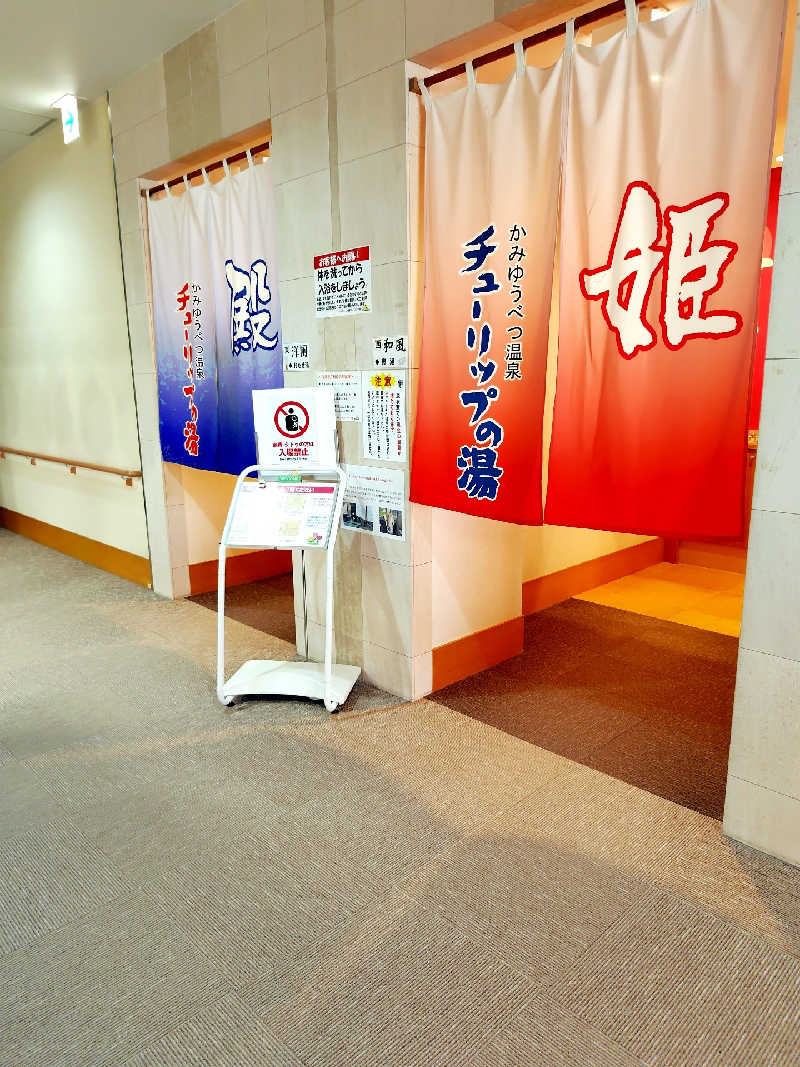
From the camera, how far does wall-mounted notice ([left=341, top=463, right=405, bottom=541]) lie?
3379 mm

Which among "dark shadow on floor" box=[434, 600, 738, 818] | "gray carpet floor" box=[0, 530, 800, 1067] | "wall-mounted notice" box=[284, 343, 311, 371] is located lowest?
"gray carpet floor" box=[0, 530, 800, 1067]

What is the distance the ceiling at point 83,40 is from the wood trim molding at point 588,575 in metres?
3.80

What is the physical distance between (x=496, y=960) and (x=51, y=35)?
4.97 meters

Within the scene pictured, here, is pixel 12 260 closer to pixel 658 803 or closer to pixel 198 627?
pixel 198 627

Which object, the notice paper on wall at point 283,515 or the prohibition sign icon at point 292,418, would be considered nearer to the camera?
the notice paper on wall at point 283,515

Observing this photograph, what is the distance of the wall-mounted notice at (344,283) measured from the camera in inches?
130

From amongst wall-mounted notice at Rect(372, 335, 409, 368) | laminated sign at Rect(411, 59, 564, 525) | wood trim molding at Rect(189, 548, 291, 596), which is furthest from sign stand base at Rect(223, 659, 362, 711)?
wood trim molding at Rect(189, 548, 291, 596)

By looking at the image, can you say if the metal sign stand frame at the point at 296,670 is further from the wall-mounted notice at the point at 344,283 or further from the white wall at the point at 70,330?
the white wall at the point at 70,330

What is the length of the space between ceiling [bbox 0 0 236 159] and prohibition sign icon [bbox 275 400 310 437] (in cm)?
214

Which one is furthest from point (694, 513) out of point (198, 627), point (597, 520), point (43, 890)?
point (198, 627)

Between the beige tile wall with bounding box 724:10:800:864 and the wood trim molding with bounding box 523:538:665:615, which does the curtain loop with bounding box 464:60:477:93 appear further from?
the wood trim molding with bounding box 523:538:665:615

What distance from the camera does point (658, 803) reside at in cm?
269

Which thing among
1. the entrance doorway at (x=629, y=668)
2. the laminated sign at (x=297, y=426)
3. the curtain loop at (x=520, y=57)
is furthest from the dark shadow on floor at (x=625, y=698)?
the curtain loop at (x=520, y=57)

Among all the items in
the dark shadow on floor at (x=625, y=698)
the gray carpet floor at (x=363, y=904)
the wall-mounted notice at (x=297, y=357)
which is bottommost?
the gray carpet floor at (x=363, y=904)
